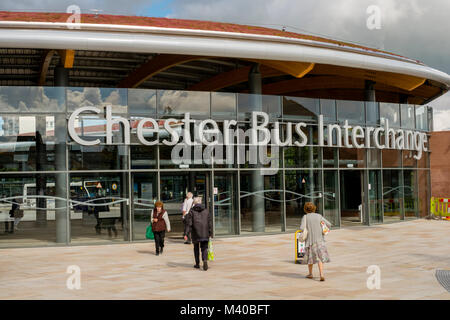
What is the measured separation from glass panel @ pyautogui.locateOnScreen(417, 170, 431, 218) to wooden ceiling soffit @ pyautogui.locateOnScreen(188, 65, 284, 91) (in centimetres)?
962

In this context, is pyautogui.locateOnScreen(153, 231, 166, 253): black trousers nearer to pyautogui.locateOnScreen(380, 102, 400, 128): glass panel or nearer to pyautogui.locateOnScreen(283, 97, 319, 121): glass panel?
pyautogui.locateOnScreen(283, 97, 319, 121): glass panel

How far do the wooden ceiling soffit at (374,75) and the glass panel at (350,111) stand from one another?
4.01 feet

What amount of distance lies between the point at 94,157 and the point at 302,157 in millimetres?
7977

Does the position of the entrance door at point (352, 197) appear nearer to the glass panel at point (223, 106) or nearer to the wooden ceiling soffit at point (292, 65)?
the wooden ceiling soffit at point (292, 65)

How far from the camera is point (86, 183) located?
59.5 ft

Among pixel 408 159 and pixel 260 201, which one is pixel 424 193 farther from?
pixel 260 201

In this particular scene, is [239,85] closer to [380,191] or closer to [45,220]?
[380,191]

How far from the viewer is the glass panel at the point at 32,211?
1764cm

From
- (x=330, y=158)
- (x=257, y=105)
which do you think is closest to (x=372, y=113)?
(x=330, y=158)

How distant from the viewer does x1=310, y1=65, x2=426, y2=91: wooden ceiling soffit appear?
22.2 m

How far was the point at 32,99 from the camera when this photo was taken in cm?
1806

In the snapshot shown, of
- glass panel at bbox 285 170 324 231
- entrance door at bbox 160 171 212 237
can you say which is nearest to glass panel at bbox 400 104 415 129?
glass panel at bbox 285 170 324 231

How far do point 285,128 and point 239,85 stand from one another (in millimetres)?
5371
